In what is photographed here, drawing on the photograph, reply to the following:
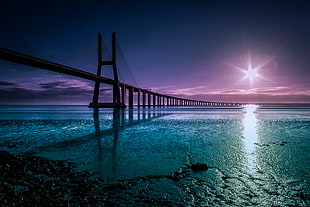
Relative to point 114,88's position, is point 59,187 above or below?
below

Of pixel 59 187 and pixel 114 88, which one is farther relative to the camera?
pixel 114 88

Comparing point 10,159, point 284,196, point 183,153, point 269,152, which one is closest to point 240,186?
point 284,196

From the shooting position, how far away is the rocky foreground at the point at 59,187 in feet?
5.33

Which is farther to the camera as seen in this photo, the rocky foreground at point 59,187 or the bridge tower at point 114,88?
the bridge tower at point 114,88

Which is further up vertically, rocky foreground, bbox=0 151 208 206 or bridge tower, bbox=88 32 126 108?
bridge tower, bbox=88 32 126 108

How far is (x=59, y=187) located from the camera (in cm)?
193

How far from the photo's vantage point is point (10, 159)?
3.04 meters

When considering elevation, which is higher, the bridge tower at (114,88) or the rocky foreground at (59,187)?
the bridge tower at (114,88)

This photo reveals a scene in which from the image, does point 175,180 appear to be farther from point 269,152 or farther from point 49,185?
point 269,152

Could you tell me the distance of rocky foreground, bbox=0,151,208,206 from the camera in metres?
1.62

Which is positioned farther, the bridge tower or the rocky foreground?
the bridge tower

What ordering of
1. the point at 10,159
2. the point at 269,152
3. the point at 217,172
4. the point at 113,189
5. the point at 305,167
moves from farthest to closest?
the point at 269,152 → the point at 10,159 → the point at 305,167 → the point at 217,172 → the point at 113,189

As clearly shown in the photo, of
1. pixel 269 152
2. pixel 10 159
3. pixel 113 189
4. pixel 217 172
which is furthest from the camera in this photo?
pixel 269 152

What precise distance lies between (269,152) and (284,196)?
199 centimetres
